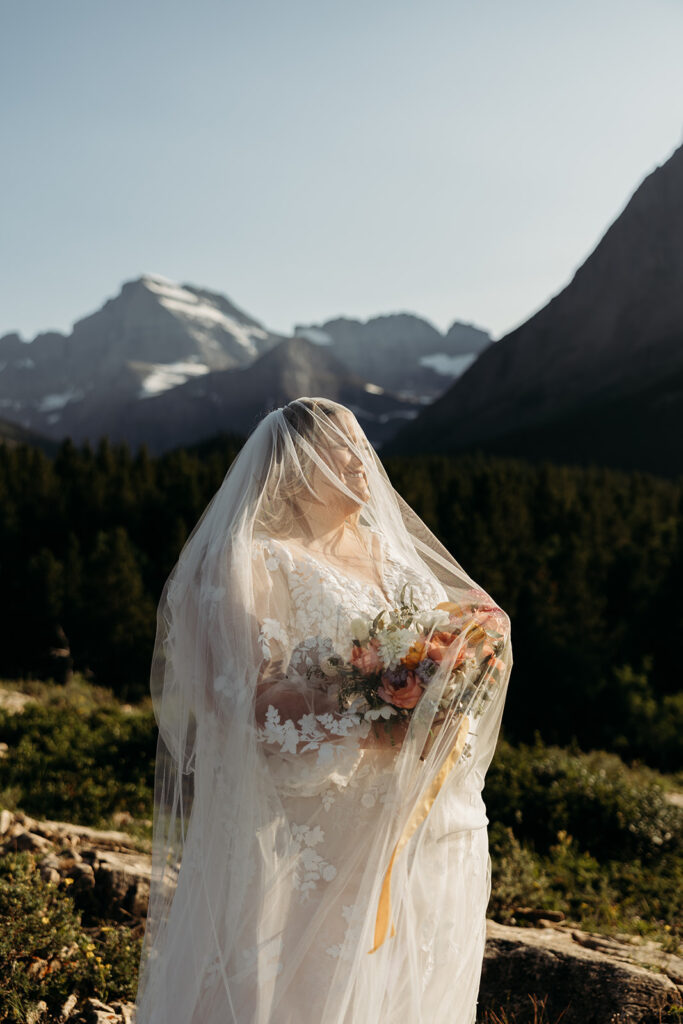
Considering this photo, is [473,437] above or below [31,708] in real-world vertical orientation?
above

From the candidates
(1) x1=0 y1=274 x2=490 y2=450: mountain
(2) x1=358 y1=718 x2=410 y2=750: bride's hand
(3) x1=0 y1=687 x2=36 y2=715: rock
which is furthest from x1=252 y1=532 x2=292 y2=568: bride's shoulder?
(1) x1=0 y1=274 x2=490 y2=450: mountain

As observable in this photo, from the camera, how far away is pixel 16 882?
13.3 ft

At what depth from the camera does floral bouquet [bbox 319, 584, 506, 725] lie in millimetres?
2236

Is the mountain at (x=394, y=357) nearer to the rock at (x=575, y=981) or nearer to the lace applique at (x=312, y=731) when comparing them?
the rock at (x=575, y=981)

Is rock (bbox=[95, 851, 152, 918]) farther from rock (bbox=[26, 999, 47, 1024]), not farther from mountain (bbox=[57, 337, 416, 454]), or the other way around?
mountain (bbox=[57, 337, 416, 454])

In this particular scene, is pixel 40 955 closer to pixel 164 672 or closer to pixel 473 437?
pixel 164 672

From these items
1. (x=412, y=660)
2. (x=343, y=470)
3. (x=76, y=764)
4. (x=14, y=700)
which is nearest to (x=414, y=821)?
(x=412, y=660)

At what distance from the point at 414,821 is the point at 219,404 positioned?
124 metres

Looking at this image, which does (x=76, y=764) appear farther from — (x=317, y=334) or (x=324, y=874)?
(x=317, y=334)

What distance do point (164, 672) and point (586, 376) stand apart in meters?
89.9

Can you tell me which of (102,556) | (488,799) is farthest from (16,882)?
(102,556)

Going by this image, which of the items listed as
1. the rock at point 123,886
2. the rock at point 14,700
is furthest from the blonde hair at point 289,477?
the rock at point 14,700

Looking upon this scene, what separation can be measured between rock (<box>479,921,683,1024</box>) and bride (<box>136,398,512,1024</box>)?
1083 millimetres

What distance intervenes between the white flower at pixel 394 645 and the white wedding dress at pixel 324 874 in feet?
0.54
